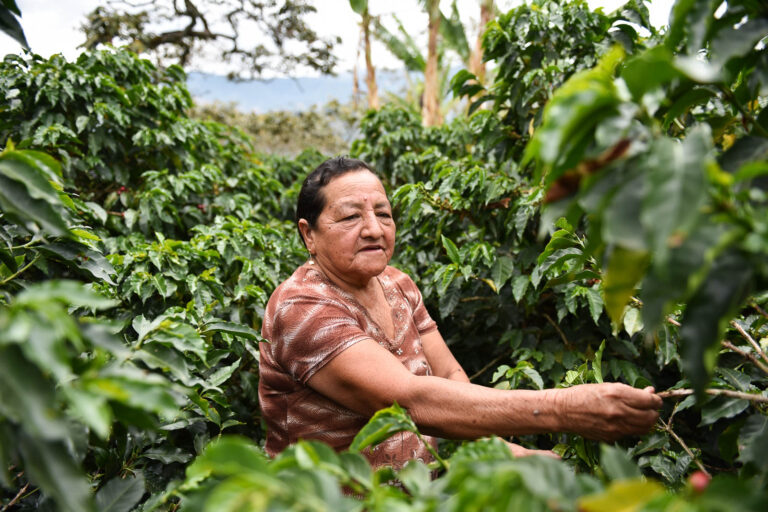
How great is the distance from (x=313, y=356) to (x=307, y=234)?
1.88ft

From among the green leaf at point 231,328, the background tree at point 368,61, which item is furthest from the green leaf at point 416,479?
the background tree at point 368,61

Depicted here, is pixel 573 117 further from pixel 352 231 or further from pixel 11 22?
pixel 352 231

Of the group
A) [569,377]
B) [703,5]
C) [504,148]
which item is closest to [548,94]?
[504,148]

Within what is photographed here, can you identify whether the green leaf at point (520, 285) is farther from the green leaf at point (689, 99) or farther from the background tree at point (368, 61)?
the background tree at point (368, 61)

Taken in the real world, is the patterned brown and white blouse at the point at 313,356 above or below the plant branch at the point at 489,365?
above

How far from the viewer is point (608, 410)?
3.91 feet

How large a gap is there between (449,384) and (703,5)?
0.99 m

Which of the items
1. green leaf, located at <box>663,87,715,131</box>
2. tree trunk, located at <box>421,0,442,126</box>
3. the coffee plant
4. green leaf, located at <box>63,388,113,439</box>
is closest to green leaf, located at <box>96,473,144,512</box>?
the coffee plant

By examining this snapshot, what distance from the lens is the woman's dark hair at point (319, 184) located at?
6.17 ft

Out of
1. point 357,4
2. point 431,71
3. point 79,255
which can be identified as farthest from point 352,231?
point 431,71

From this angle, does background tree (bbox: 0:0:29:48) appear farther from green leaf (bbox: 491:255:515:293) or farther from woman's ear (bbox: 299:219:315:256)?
green leaf (bbox: 491:255:515:293)

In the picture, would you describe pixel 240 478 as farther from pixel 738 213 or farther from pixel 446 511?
pixel 738 213

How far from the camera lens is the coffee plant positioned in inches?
24.3

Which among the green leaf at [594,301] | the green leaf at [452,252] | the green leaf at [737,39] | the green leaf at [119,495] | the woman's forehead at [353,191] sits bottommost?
the green leaf at [594,301]
